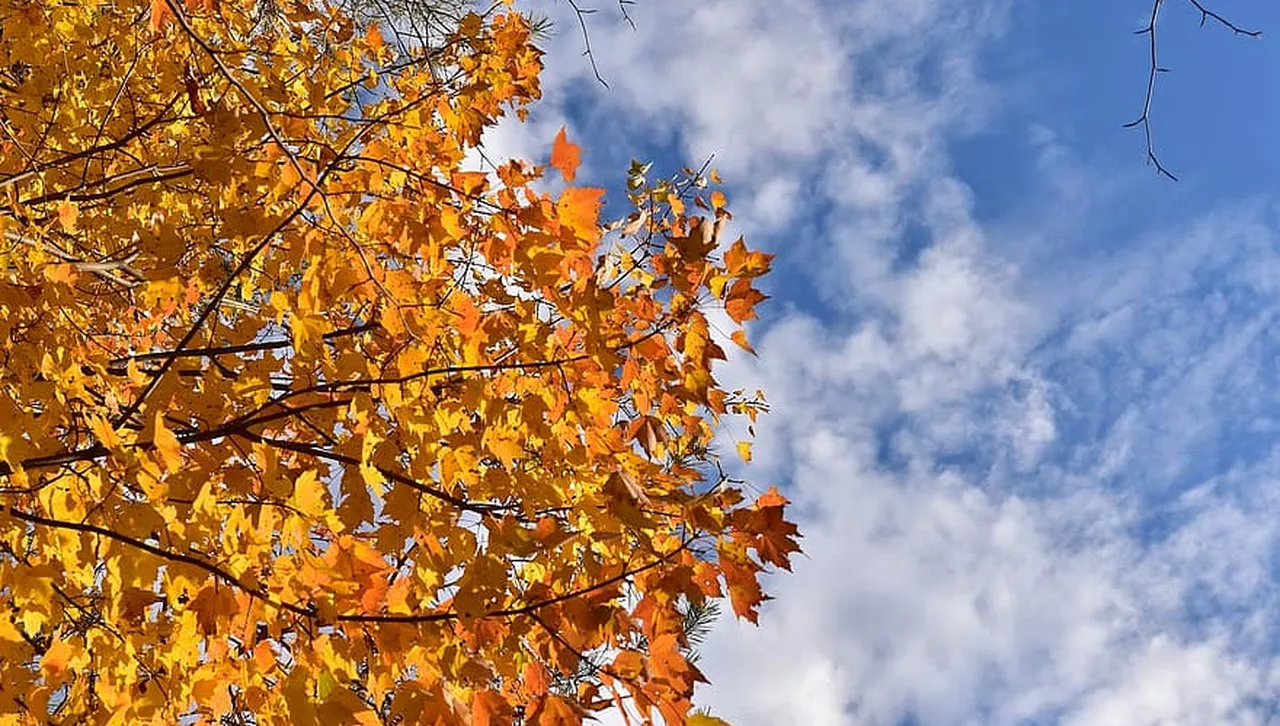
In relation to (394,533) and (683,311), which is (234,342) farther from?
(683,311)

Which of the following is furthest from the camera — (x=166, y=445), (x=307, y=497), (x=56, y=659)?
(x=56, y=659)

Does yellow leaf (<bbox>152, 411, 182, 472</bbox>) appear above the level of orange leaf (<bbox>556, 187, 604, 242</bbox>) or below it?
below

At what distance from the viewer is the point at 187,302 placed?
343 cm

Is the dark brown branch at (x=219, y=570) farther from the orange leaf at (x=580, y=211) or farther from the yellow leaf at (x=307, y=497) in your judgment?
the orange leaf at (x=580, y=211)

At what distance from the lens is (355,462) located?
2.38m

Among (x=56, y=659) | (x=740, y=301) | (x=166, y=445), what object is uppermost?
(x=740, y=301)

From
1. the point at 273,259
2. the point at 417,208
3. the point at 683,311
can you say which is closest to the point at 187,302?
the point at 273,259

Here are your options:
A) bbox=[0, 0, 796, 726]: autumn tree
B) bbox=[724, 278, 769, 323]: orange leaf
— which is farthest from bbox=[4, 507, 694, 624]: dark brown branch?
bbox=[724, 278, 769, 323]: orange leaf

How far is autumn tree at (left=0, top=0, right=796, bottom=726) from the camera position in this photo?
212 cm

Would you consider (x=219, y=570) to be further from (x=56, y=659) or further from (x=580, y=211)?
(x=580, y=211)

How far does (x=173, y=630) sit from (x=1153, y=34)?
2.85 m

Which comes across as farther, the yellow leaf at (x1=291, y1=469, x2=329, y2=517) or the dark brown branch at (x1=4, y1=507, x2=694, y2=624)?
the yellow leaf at (x1=291, y1=469, x2=329, y2=517)

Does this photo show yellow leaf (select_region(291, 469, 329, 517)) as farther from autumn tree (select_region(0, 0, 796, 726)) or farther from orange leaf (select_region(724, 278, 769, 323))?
orange leaf (select_region(724, 278, 769, 323))

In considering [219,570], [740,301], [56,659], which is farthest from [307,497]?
[740,301]
